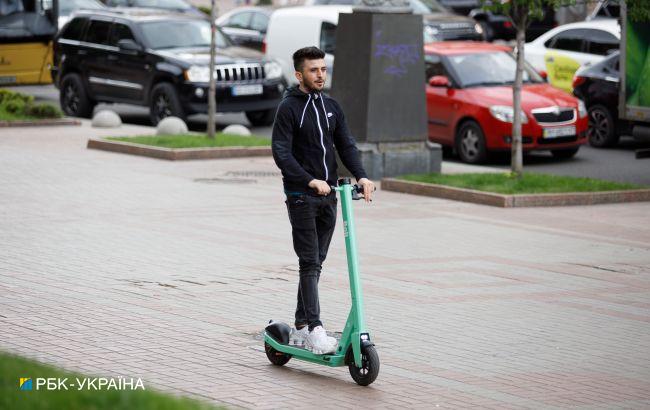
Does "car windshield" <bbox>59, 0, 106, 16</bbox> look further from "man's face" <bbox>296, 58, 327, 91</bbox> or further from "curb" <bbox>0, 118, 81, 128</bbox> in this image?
"man's face" <bbox>296, 58, 327, 91</bbox>

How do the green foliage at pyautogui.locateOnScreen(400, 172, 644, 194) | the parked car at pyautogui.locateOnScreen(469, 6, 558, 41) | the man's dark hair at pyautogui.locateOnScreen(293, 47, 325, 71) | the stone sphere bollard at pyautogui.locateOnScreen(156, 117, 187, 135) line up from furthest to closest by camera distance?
the parked car at pyautogui.locateOnScreen(469, 6, 558, 41), the stone sphere bollard at pyautogui.locateOnScreen(156, 117, 187, 135), the green foliage at pyautogui.locateOnScreen(400, 172, 644, 194), the man's dark hair at pyautogui.locateOnScreen(293, 47, 325, 71)

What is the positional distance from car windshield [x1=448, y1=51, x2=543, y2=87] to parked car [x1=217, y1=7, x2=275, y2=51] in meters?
11.4

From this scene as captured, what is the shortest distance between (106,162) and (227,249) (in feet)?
23.1

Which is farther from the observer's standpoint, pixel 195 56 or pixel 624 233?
pixel 195 56

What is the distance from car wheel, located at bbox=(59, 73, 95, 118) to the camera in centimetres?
2558

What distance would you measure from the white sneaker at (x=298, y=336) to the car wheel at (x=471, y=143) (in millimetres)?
12196

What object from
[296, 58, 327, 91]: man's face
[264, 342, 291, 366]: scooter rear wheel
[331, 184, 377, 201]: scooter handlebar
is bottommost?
[264, 342, 291, 366]: scooter rear wheel

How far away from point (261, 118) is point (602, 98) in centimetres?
625

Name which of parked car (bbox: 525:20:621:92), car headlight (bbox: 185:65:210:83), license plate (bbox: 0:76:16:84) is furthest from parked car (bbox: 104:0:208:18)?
car headlight (bbox: 185:65:210:83)

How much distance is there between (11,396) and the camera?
5.22m

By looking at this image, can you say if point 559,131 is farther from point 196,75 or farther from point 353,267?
point 353,267

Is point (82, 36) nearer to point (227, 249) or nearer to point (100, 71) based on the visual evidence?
point (100, 71)

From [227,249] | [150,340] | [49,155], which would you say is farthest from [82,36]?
[150,340]

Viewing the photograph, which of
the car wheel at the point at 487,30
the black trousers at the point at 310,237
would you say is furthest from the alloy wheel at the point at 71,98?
the black trousers at the point at 310,237
